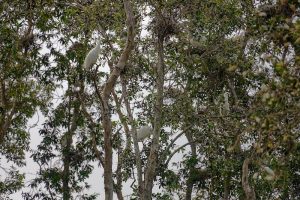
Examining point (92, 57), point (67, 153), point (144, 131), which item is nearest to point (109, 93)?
point (92, 57)

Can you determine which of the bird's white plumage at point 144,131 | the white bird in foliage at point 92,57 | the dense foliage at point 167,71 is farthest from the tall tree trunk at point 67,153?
the white bird in foliage at point 92,57

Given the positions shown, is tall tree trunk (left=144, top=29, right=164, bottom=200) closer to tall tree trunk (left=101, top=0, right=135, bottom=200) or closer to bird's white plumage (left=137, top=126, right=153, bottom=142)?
bird's white plumage (left=137, top=126, right=153, bottom=142)

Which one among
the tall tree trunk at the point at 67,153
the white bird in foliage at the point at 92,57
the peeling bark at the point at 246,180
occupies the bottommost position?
the peeling bark at the point at 246,180

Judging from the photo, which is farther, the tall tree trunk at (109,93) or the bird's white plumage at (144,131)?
the bird's white plumage at (144,131)

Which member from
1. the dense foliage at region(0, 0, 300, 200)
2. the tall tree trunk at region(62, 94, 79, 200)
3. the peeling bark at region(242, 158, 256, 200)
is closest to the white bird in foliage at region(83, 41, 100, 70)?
the dense foliage at region(0, 0, 300, 200)

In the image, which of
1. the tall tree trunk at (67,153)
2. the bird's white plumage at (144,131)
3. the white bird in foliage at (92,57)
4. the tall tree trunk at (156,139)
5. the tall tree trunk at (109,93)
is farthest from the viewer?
the tall tree trunk at (67,153)

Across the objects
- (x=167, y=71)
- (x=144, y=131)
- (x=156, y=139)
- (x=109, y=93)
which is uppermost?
(x=167, y=71)

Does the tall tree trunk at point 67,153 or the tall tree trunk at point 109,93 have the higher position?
the tall tree trunk at point 67,153

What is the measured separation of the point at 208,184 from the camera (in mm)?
8367

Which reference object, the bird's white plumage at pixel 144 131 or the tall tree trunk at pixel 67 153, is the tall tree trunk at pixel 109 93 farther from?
the tall tree trunk at pixel 67 153

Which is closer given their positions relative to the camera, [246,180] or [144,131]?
[246,180]

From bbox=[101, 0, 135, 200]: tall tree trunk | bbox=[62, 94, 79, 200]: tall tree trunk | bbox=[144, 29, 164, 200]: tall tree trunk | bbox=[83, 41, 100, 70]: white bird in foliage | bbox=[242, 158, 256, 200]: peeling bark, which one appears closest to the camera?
bbox=[242, 158, 256, 200]: peeling bark

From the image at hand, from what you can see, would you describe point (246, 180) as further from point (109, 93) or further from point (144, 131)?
point (144, 131)

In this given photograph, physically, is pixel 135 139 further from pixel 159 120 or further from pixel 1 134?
pixel 1 134
